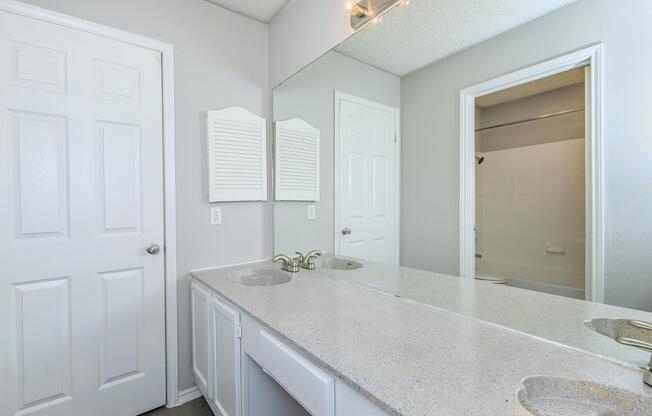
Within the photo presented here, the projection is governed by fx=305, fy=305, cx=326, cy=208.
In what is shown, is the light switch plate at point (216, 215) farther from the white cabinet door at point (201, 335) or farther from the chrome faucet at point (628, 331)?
the chrome faucet at point (628, 331)

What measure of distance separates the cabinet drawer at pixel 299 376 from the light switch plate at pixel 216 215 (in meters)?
1.02

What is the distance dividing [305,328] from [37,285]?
1416 mm

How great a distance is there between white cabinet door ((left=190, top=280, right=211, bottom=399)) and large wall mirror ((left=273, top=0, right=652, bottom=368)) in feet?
2.58

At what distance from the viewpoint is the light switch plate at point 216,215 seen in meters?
1.96

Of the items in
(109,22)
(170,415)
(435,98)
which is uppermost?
(109,22)

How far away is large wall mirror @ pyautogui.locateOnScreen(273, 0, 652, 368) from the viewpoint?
0.73 meters

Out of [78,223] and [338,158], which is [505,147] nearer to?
[338,158]

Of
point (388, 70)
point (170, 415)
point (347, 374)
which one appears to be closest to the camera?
point (347, 374)

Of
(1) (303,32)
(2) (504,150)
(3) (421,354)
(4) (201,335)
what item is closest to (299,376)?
(3) (421,354)

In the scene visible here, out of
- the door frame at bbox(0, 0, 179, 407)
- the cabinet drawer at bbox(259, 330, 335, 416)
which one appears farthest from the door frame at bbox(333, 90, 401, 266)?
the door frame at bbox(0, 0, 179, 407)

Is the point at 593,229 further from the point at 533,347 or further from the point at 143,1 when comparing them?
the point at 143,1

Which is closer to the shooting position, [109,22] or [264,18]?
[109,22]

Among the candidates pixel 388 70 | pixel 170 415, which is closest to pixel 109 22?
pixel 388 70

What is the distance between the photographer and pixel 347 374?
2.47 feet
